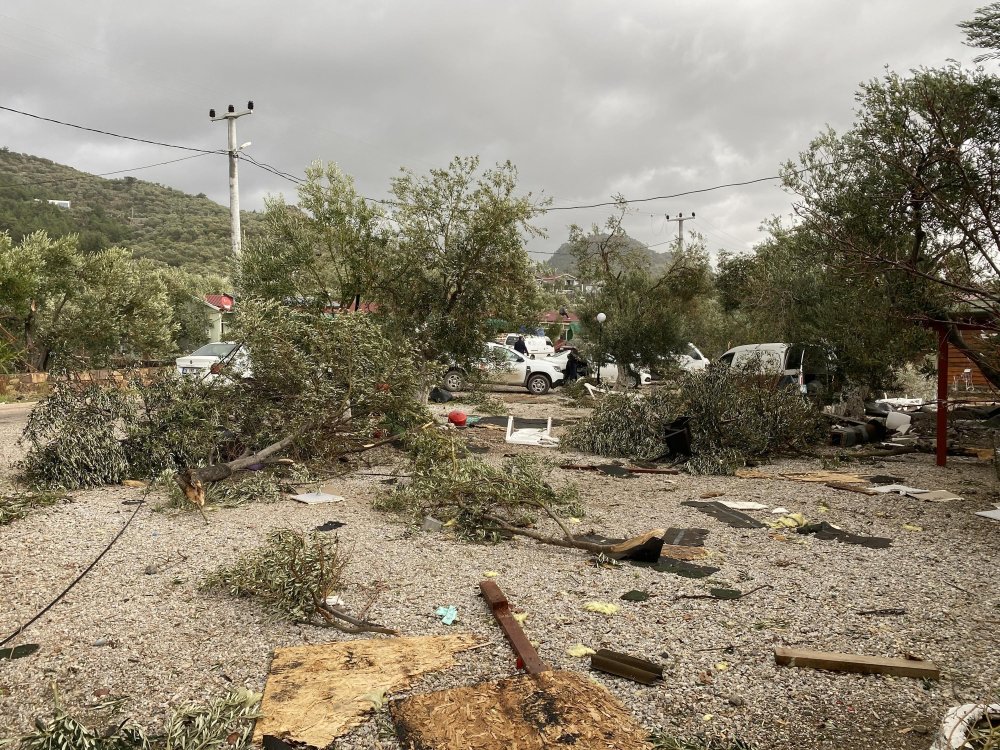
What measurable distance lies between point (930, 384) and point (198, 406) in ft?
64.3

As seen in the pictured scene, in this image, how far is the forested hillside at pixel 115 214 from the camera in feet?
135

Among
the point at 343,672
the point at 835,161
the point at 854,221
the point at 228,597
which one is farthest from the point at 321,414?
the point at 835,161

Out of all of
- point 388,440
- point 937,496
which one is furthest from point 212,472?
point 937,496

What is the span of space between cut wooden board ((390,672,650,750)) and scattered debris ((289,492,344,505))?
4.38 metres

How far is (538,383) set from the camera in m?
22.9

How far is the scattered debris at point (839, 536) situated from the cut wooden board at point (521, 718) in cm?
369

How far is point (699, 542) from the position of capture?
6.13m

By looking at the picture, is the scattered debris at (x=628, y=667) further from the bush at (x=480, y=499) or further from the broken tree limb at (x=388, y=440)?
the broken tree limb at (x=388, y=440)

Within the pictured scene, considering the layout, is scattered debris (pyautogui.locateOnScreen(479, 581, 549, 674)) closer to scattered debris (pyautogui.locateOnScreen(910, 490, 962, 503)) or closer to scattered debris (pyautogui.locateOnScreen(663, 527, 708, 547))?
scattered debris (pyautogui.locateOnScreen(663, 527, 708, 547))

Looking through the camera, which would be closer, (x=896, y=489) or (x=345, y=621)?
(x=345, y=621)

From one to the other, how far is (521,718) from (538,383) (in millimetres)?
19748

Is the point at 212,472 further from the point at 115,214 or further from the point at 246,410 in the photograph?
the point at 115,214

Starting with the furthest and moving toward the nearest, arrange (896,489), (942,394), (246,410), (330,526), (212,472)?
(942,394), (246,410), (896,489), (212,472), (330,526)

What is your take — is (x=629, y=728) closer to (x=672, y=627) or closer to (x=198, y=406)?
(x=672, y=627)
